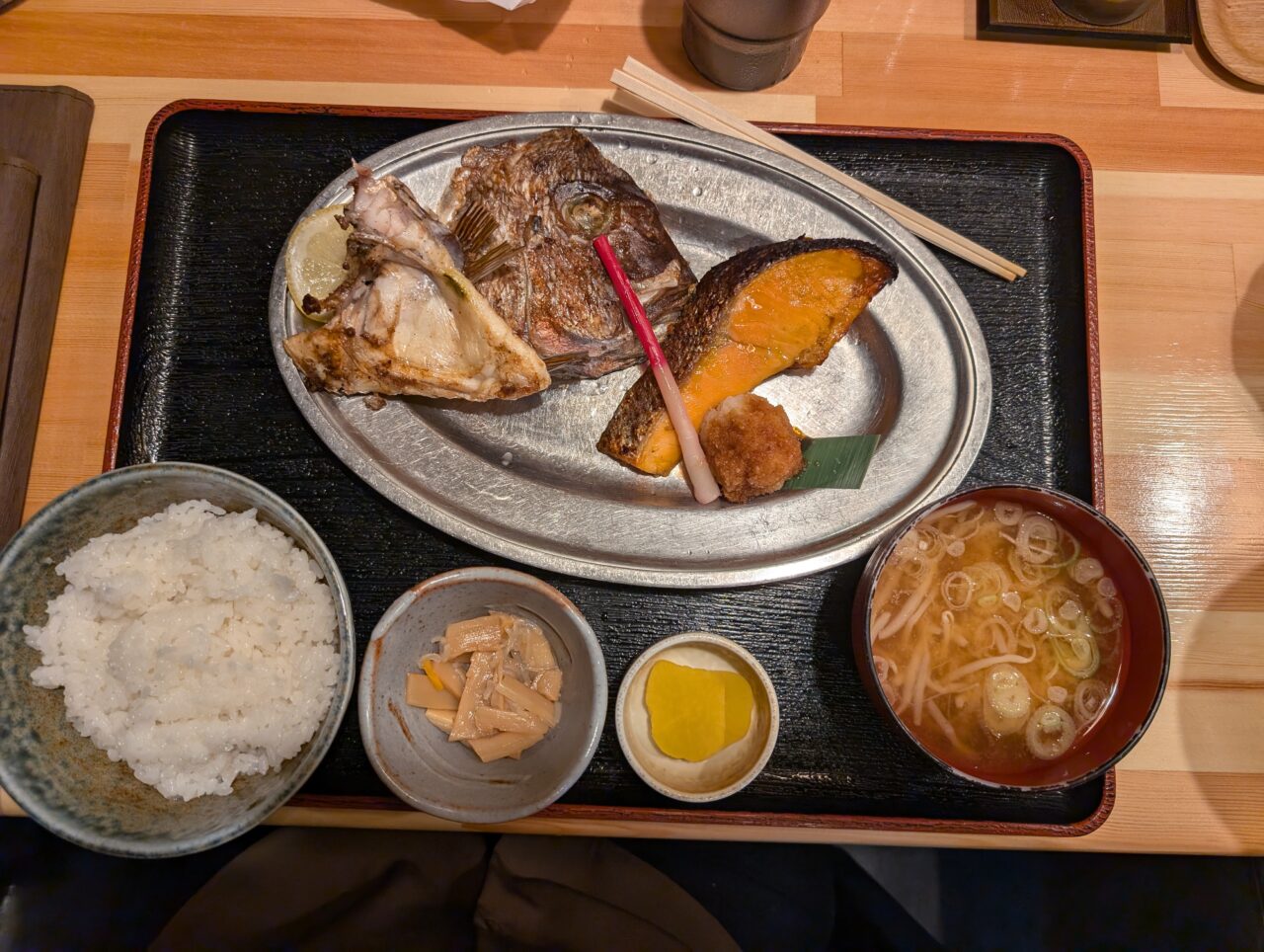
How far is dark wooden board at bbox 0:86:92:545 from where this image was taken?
2027mm

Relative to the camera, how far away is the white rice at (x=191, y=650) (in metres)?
1.75

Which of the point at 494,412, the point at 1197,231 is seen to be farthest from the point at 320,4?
the point at 1197,231

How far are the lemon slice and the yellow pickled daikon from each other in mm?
1323

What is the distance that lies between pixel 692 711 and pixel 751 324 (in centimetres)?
103

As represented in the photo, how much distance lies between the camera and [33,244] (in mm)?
2100

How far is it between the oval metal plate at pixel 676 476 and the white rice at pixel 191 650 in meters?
0.37

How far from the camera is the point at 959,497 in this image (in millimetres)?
1822

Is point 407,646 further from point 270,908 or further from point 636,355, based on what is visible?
point 270,908

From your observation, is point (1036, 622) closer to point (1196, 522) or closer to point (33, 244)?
point (1196, 522)

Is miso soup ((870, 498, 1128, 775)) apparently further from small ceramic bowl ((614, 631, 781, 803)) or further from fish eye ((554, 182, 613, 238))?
fish eye ((554, 182, 613, 238))

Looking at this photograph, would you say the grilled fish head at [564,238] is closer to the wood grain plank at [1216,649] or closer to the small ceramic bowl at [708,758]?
the small ceramic bowl at [708,758]

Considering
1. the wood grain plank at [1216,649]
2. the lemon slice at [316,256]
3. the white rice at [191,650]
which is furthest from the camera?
the wood grain plank at [1216,649]

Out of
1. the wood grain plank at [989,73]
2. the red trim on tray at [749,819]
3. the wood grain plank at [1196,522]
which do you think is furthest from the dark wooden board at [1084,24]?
the red trim on tray at [749,819]

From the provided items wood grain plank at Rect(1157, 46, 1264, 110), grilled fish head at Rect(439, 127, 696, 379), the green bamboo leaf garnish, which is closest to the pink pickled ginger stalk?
grilled fish head at Rect(439, 127, 696, 379)
